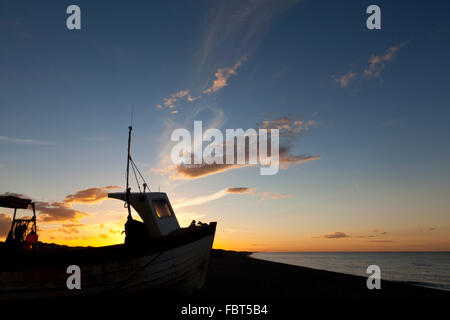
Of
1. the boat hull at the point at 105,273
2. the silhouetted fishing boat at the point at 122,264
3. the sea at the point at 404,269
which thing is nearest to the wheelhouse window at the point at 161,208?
the silhouetted fishing boat at the point at 122,264

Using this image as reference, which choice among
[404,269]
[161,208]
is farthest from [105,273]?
[404,269]

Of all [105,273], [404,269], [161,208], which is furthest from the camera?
[404,269]

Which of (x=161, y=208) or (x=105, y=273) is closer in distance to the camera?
(x=105, y=273)

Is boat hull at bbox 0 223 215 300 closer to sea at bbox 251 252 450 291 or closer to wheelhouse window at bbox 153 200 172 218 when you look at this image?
wheelhouse window at bbox 153 200 172 218

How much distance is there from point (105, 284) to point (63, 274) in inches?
54.9

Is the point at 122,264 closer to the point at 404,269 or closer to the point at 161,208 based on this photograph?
the point at 161,208

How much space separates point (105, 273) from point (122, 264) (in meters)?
0.60


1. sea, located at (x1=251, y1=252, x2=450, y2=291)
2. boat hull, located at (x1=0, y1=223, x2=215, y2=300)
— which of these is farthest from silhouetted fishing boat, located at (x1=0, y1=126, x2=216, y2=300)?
sea, located at (x1=251, y1=252, x2=450, y2=291)

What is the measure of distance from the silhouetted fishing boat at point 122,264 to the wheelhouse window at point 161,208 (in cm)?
10

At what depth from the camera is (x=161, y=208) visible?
1344 centimetres

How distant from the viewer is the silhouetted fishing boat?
30.0ft

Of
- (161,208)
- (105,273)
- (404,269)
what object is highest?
(161,208)
